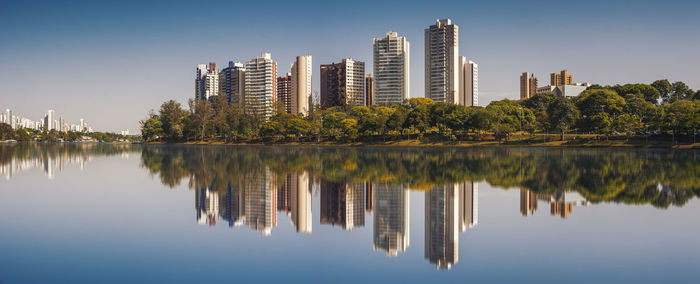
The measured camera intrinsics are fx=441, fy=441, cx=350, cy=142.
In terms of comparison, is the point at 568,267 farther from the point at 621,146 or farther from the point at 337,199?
the point at 621,146

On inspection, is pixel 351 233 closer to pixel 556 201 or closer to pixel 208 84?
pixel 556 201

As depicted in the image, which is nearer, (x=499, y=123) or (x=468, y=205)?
(x=468, y=205)

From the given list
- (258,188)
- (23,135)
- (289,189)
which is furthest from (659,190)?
(23,135)

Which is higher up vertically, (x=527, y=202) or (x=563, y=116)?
(x=563, y=116)

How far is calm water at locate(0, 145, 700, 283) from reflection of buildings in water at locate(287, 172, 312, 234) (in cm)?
8

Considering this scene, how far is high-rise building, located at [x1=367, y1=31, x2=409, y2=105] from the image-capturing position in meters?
146

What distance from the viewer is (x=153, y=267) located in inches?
304

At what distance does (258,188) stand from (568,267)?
12.1 meters

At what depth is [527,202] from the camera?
14320 mm

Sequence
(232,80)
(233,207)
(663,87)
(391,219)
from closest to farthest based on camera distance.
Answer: (391,219), (233,207), (663,87), (232,80)

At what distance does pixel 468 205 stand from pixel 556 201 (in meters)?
3.21

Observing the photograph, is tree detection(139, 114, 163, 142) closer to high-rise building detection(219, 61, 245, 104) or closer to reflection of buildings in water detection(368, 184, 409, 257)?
high-rise building detection(219, 61, 245, 104)

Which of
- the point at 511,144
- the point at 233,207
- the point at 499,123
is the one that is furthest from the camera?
the point at 499,123

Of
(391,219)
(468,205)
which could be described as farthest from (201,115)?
(391,219)
